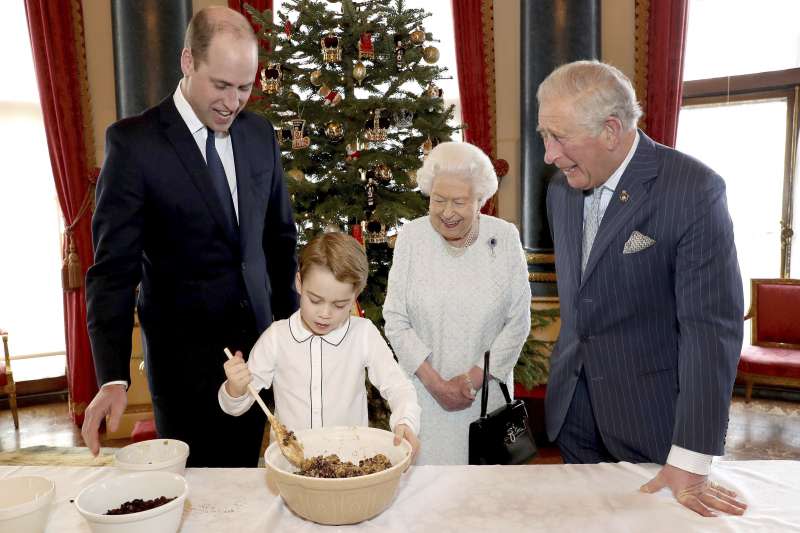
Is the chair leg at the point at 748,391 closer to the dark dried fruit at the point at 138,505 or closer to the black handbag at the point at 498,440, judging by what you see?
the black handbag at the point at 498,440

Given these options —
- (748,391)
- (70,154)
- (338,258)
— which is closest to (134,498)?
(338,258)

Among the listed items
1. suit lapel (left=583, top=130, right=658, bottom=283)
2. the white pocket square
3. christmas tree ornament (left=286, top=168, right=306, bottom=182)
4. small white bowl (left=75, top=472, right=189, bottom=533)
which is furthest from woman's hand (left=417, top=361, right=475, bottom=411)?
christmas tree ornament (left=286, top=168, right=306, bottom=182)

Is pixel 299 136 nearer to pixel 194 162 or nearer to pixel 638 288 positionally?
pixel 194 162

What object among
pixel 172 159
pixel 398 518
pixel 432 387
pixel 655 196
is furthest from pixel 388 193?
pixel 398 518

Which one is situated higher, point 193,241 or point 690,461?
point 193,241

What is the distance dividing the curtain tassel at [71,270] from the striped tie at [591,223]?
4.41 m

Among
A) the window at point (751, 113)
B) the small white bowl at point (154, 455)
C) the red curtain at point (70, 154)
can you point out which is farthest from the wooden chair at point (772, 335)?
the red curtain at point (70, 154)

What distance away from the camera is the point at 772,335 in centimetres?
541

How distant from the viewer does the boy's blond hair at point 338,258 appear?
164cm

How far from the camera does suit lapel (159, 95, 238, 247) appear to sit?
72.3 inches

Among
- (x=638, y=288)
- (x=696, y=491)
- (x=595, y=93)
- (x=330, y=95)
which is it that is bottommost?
(x=696, y=491)

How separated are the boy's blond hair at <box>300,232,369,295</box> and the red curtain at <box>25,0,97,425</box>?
405 cm

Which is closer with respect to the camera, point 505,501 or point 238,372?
point 505,501

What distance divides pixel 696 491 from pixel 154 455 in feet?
3.82
